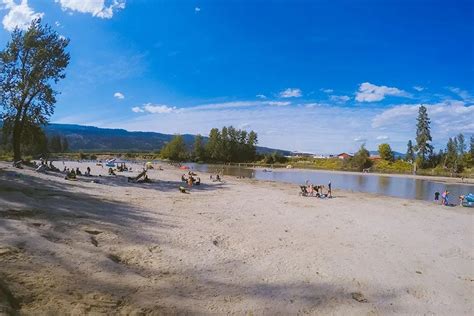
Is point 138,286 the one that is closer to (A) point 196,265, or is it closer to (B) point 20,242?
(A) point 196,265

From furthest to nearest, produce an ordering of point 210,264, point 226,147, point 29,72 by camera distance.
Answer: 1. point 226,147
2. point 29,72
3. point 210,264

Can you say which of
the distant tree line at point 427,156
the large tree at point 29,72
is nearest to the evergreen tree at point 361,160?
the distant tree line at point 427,156

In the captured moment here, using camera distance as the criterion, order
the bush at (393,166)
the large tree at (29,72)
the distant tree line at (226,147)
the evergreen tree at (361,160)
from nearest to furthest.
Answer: the large tree at (29,72)
the bush at (393,166)
the evergreen tree at (361,160)
the distant tree line at (226,147)

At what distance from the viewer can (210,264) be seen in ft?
32.3

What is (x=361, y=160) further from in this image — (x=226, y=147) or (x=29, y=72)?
(x=29, y=72)

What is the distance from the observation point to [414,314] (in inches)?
321

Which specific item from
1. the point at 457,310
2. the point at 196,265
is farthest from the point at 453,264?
the point at 196,265

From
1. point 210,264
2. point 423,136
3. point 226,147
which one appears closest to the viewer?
point 210,264

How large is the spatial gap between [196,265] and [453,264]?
30.3 ft

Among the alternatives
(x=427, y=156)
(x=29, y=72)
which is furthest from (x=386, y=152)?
(x=29, y=72)

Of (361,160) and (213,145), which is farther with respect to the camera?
(213,145)

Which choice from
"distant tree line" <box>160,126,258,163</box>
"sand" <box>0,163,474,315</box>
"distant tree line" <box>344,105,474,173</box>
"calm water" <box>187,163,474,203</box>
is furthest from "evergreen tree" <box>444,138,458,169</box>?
"sand" <box>0,163,474,315</box>

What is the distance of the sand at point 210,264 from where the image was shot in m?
6.92

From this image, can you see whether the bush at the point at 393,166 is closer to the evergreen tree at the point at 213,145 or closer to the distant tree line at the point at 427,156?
the distant tree line at the point at 427,156
